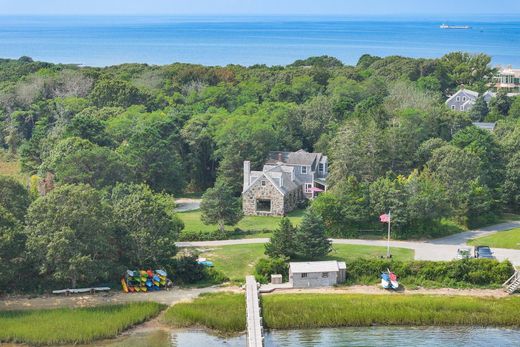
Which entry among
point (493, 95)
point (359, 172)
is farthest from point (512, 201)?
point (493, 95)

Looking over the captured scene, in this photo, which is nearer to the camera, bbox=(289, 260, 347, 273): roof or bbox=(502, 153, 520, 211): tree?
bbox=(289, 260, 347, 273): roof

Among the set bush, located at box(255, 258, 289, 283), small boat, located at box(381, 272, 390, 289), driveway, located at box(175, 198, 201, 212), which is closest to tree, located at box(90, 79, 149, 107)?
driveway, located at box(175, 198, 201, 212)

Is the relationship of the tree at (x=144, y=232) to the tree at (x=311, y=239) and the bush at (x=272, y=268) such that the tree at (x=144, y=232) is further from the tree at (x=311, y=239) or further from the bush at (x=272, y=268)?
the tree at (x=311, y=239)

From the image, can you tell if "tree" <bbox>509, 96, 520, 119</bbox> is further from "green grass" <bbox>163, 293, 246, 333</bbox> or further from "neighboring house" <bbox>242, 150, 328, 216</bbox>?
"green grass" <bbox>163, 293, 246, 333</bbox>

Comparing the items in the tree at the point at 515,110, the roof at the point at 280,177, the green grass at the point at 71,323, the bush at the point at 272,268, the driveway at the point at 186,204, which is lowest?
the green grass at the point at 71,323

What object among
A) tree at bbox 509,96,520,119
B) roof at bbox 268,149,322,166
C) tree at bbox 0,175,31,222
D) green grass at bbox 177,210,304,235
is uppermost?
tree at bbox 509,96,520,119

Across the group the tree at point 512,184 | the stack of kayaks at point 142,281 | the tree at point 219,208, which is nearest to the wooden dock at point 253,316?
the stack of kayaks at point 142,281
